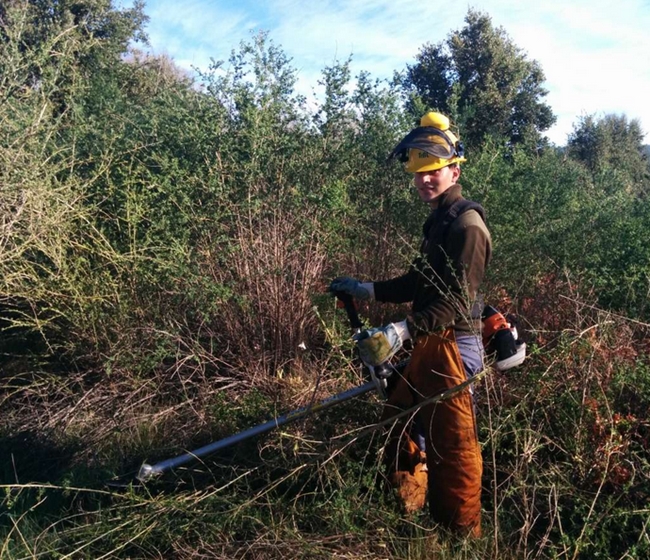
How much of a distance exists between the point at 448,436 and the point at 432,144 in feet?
4.47

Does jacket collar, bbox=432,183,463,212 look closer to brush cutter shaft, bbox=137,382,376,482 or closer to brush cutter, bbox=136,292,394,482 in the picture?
brush cutter, bbox=136,292,394,482

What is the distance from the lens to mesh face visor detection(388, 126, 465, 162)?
3037mm

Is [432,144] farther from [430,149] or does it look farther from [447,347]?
[447,347]

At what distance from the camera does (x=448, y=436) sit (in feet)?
9.17

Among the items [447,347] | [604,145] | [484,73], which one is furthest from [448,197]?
[604,145]

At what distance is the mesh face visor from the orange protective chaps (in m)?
0.87

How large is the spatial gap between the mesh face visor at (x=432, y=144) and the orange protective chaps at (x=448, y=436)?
868 millimetres

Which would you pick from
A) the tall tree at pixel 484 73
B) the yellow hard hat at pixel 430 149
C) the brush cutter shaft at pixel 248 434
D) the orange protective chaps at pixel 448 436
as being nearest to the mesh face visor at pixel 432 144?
the yellow hard hat at pixel 430 149

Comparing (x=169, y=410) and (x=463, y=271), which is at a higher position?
(x=463, y=271)

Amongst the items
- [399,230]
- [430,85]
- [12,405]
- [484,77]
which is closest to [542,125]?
[484,77]

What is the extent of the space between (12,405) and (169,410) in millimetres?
1423

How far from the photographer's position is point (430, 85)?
14.9 meters

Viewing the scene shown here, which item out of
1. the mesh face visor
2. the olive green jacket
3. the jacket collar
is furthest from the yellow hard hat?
the olive green jacket

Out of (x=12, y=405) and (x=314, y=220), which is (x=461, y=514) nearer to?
(x=314, y=220)
